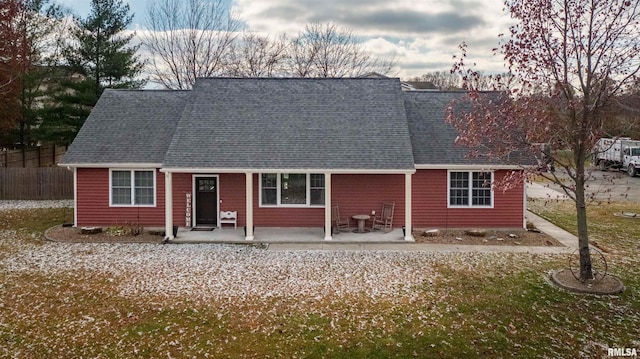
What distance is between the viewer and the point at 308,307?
917cm

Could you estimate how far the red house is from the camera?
1557 centimetres

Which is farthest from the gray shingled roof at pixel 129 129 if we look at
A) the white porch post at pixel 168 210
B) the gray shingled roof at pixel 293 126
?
the white porch post at pixel 168 210

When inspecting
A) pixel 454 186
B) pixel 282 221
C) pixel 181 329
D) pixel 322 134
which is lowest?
pixel 181 329

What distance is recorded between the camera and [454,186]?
52.7 ft

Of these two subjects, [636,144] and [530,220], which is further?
[636,144]

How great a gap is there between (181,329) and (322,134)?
9.31 metres

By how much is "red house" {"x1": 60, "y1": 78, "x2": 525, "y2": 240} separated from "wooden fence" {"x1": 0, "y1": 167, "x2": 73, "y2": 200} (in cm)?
719

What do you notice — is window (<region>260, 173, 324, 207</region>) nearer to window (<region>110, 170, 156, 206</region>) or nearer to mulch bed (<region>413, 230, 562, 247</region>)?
mulch bed (<region>413, 230, 562, 247</region>)

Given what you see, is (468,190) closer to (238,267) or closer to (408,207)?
(408,207)

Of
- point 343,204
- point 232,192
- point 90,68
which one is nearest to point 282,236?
point 343,204

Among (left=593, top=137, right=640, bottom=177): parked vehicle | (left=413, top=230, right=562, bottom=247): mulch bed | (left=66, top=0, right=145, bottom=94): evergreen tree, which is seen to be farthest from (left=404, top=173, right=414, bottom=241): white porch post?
(left=593, top=137, right=640, bottom=177): parked vehicle

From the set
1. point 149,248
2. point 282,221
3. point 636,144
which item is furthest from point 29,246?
point 636,144

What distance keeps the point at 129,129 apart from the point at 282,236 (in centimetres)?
755

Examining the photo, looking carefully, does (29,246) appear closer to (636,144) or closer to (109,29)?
(109,29)
